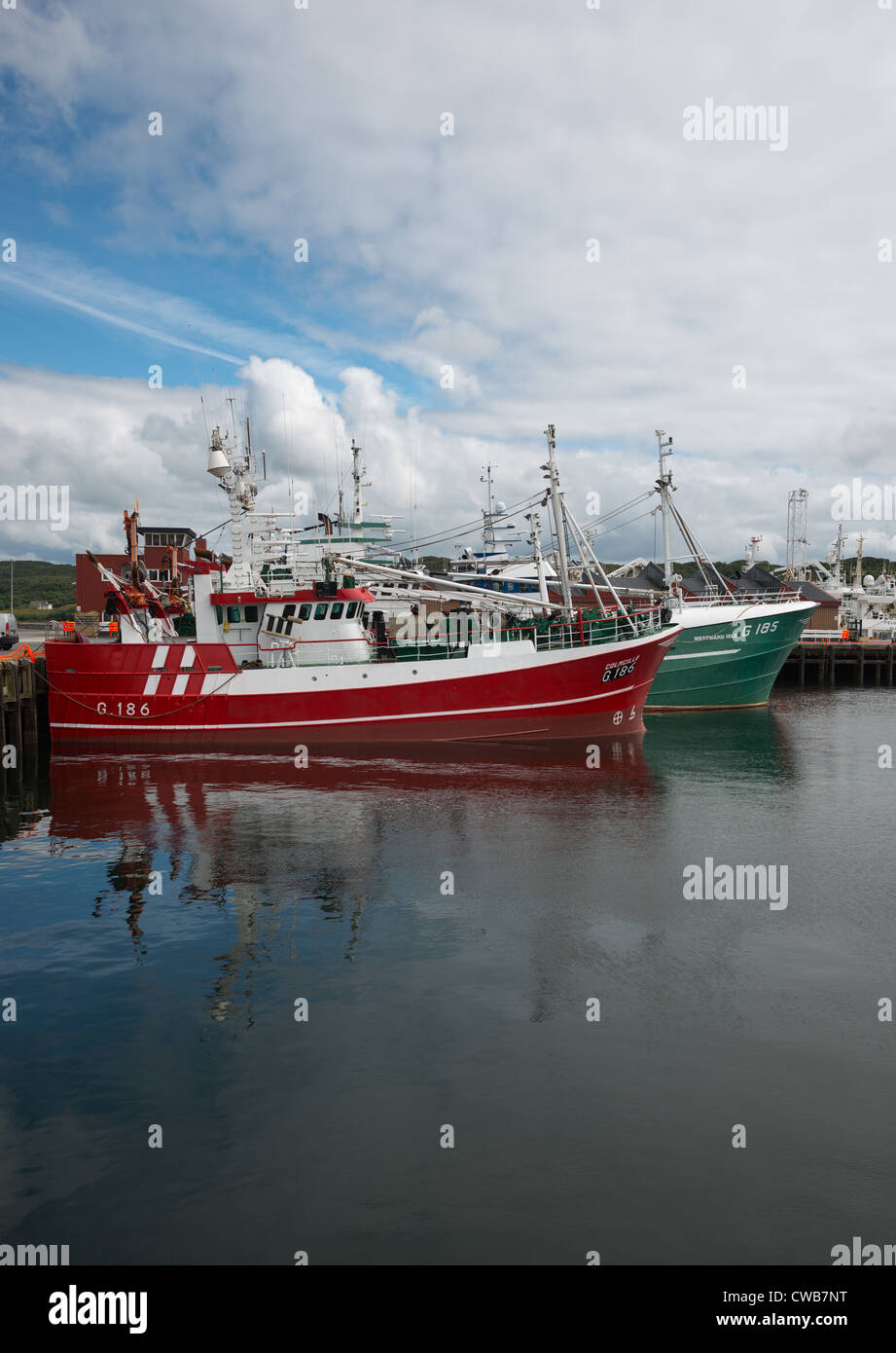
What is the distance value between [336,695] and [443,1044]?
21.4m

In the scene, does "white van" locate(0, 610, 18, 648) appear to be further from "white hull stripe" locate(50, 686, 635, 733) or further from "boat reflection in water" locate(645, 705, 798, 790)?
"boat reflection in water" locate(645, 705, 798, 790)

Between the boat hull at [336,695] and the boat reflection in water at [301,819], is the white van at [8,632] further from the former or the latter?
the boat reflection in water at [301,819]

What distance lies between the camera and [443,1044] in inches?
375

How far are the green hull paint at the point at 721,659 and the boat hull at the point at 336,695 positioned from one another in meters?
11.2

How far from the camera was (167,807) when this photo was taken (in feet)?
71.3

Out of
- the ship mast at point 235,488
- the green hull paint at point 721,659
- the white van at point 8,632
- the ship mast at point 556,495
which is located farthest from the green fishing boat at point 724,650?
the white van at point 8,632

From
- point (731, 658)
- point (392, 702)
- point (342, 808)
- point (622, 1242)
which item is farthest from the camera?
point (731, 658)

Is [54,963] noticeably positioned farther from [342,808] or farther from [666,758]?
[666,758]

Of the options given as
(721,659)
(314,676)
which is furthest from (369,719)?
(721,659)

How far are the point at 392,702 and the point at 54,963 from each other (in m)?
19.1
